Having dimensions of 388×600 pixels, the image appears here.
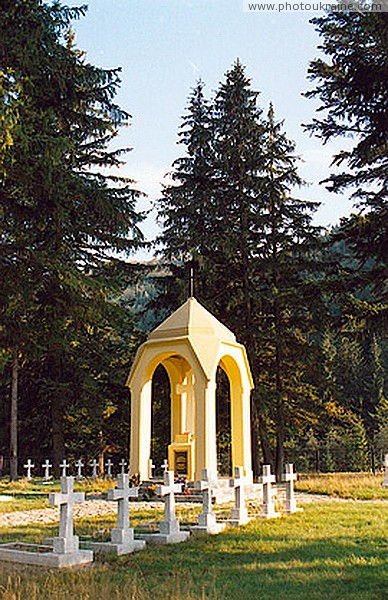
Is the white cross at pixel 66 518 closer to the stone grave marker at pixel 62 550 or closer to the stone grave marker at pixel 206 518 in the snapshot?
the stone grave marker at pixel 62 550

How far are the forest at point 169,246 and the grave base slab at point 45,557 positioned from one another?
6.56 m

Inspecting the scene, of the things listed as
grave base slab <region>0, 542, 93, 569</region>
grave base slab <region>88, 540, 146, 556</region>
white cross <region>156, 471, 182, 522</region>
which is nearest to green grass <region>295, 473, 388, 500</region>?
white cross <region>156, 471, 182, 522</region>

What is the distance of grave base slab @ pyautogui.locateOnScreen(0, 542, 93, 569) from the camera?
276 inches

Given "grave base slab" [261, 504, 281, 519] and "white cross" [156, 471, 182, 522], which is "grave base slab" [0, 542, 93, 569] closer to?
"white cross" [156, 471, 182, 522]

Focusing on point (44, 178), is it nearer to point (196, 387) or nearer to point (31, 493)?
point (196, 387)

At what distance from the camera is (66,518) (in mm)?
7281

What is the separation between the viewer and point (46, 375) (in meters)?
26.7

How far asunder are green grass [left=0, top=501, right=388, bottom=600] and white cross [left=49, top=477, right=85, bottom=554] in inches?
15.7

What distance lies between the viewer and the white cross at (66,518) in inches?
282

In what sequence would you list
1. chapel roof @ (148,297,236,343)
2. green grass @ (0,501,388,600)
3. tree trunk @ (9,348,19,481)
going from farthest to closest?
tree trunk @ (9,348,19,481) → chapel roof @ (148,297,236,343) → green grass @ (0,501,388,600)

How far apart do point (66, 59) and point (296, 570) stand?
1233cm

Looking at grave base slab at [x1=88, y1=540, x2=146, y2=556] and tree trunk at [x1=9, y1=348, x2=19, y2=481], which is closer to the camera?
grave base slab at [x1=88, y1=540, x2=146, y2=556]

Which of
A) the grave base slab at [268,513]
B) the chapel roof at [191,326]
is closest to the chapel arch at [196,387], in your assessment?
the chapel roof at [191,326]

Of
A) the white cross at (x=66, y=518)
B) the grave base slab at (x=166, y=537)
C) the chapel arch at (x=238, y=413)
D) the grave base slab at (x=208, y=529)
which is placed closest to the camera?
the white cross at (x=66, y=518)
